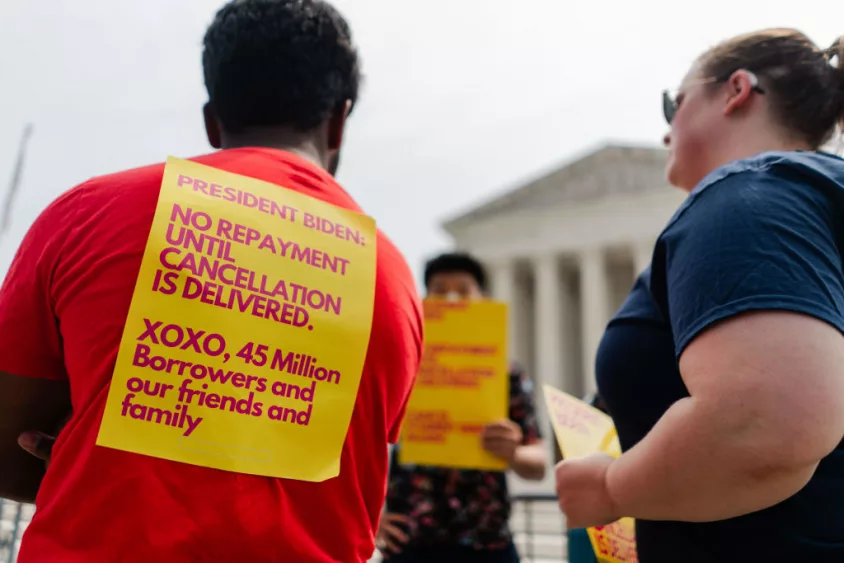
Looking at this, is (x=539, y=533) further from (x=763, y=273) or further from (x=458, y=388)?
(x=763, y=273)

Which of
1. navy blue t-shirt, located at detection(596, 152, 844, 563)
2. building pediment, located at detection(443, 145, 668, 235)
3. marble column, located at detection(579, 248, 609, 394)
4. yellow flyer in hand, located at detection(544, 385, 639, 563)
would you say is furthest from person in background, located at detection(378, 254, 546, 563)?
building pediment, located at detection(443, 145, 668, 235)

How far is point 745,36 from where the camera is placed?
146cm

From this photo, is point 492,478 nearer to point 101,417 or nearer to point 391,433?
point 391,433

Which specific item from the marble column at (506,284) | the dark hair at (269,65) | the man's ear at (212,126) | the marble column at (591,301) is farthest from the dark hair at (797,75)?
the marble column at (506,284)

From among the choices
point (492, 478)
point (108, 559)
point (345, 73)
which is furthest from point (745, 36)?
point (492, 478)

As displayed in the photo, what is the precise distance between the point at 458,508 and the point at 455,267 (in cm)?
127

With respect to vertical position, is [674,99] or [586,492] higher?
[674,99]

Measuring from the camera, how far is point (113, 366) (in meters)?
1.03

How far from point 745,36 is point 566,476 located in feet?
3.22

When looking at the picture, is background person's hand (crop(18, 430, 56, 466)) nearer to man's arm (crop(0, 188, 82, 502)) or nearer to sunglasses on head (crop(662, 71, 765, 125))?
man's arm (crop(0, 188, 82, 502))

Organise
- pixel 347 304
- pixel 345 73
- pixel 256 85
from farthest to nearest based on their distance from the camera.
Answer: pixel 345 73 → pixel 256 85 → pixel 347 304

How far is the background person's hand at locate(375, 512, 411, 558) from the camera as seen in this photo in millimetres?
2875

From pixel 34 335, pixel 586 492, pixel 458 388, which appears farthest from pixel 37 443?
pixel 458 388

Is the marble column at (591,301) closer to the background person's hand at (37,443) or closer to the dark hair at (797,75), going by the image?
the dark hair at (797,75)
